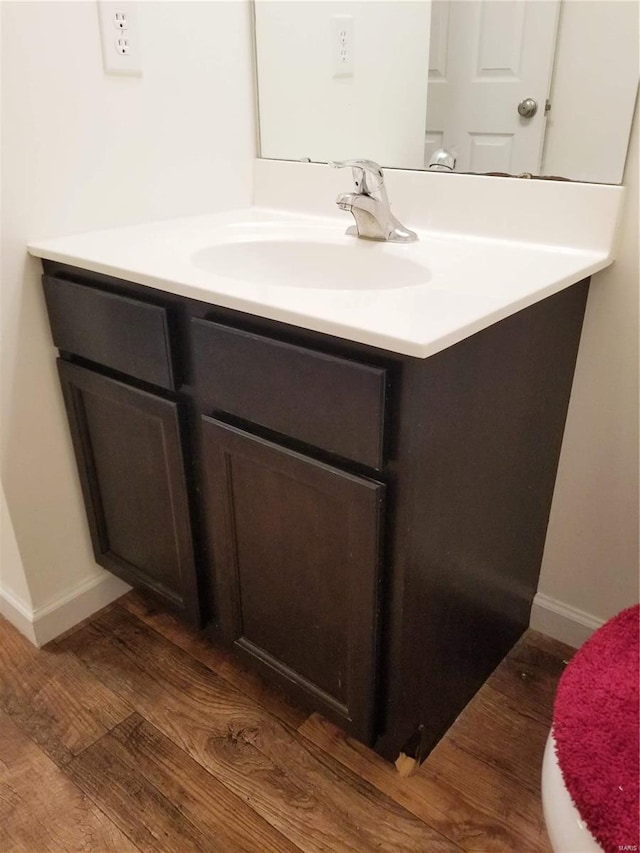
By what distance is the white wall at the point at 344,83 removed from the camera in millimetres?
1268

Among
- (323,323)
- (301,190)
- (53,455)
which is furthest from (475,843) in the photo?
(301,190)

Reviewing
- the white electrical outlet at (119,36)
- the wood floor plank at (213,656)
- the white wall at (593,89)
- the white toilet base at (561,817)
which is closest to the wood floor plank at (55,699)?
the wood floor plank at (213,656)

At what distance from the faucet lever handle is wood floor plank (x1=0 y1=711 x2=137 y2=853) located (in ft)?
3.72

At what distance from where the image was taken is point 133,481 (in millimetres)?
1263

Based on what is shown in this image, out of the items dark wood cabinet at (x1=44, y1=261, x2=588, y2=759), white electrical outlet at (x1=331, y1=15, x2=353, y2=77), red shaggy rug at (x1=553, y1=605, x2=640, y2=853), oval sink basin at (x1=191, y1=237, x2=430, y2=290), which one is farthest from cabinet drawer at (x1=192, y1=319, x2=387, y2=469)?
white electrical outlet at (x1=331, y1=15, x2=353, y2=77)

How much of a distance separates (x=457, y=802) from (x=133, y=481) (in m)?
0.78

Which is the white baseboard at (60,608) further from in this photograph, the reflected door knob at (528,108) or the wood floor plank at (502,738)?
the reflected door knob at (528,108)

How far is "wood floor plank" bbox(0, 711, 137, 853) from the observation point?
105cm

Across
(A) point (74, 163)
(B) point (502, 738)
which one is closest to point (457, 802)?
(B) point (502, 738)

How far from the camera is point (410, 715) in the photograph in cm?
105

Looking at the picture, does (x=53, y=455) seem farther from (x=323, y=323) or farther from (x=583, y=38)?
(x=583, y=38)

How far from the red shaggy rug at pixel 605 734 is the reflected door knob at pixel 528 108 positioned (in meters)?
0.80

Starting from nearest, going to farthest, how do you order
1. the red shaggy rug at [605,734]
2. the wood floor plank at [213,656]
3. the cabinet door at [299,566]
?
the red shaggy rug at [605,734] < the cabinet door at [299,566] < the wood floor plank at [213,656]

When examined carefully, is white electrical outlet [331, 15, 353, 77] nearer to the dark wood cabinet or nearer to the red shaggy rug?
the dark wood cabinet
